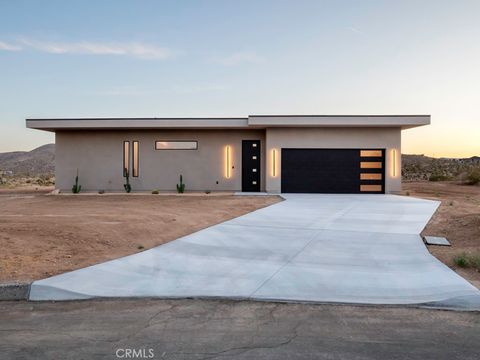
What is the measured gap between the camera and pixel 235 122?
66.0ft

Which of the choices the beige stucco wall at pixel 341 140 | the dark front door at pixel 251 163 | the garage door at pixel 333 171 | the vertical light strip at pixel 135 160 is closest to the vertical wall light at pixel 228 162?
the dark front door at pixel 251 163

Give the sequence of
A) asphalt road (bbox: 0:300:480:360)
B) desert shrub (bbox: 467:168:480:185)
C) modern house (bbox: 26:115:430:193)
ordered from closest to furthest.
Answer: asphalt road (bbox: 0:300:480:360) < modern house (bbox: 26:115:430:193) < desert shrub (bbox: 467:168:480:185)

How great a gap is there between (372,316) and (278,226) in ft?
18.4

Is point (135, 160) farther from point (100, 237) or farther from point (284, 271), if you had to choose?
point (284, 271)

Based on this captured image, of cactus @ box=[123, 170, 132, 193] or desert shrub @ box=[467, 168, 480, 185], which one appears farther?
desert shrub @ box=[467, 168, 480, 185]

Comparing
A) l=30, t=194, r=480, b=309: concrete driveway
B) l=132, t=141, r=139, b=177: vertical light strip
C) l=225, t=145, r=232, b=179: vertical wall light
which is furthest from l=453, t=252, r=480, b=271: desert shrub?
l=132, t=141, r=139, b=177: vertical light strip

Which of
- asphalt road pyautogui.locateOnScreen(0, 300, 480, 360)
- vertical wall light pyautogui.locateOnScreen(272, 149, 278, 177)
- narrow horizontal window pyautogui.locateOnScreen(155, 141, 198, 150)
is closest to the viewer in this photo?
asphalt road pyautogui.locateOnScreen(0, 300, 480, 360)

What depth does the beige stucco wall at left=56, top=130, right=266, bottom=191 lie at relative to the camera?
21.6 meters

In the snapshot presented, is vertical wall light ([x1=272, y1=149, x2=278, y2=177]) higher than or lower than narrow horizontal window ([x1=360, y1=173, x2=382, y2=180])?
higher

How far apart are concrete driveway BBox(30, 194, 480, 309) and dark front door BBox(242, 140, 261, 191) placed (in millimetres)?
12071

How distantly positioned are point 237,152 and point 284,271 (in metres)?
15.9

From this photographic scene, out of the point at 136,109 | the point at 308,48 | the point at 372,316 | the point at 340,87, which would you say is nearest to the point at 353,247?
the point at 372,316

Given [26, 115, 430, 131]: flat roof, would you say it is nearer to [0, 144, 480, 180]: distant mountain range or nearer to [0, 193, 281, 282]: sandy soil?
[0, 193, 281, 282]: sandy soil

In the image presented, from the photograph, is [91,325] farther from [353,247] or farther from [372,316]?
[353,247]
